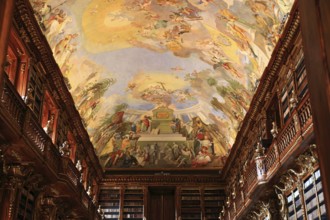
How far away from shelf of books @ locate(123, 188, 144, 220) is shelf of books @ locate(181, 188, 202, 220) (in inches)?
72.1

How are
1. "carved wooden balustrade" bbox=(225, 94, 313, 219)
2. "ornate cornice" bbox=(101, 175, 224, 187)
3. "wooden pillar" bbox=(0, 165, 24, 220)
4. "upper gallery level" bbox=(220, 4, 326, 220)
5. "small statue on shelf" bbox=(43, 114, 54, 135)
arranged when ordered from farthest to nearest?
"ornate cornice" bbox=(101, 175, 224, 187) → "small statue on shelf" bbox=(43, 114, 54, 135) → "wooden pillar" bbox=(0, 165, 24, 220) → "upper gallery level" bbox=(220, 4, 326, 220) → "carved wooden balustrade" bbox=(225, 94, 313, 219)

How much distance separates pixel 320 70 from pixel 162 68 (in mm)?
14544

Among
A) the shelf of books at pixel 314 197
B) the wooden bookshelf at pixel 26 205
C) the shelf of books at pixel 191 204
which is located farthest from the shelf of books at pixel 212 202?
the shelf of books at pixel 314 197

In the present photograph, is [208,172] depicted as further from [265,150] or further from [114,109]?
[265,150]

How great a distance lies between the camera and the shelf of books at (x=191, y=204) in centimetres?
1973

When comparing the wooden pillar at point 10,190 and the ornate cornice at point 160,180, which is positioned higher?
the ornate cornice at point 160,180

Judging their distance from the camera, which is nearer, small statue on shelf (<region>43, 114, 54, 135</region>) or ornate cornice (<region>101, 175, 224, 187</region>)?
small statue on shelf (<region>43, 114, 54, 135</region>)

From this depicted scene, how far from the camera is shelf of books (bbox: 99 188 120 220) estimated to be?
64.5 ft

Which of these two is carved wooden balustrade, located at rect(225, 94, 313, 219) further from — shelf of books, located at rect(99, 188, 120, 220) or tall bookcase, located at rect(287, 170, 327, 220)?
shelf of books, located at rect(99, 188, 120, 220)

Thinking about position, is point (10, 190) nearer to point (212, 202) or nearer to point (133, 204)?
point (133, 204)

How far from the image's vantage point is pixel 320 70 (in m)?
2.86

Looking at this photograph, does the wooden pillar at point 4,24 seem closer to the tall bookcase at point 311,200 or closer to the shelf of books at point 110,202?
the tall bookcase at point 311,200

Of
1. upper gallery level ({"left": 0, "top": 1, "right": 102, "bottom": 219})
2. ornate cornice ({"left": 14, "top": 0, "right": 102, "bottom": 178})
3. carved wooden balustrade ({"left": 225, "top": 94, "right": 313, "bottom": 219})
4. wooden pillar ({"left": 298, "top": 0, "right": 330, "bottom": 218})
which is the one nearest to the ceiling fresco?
ornate cornice ({"left": 14, "top": 0, "right": 102, "bottom": 178})

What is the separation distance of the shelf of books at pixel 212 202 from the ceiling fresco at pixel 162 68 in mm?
1212
